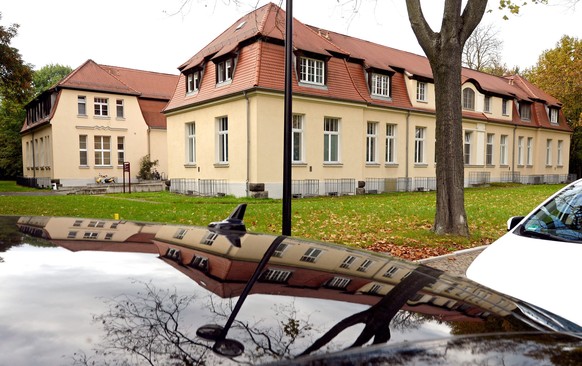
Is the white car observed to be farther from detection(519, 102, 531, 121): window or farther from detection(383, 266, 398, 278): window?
detection(519, 102, 531, 121): window

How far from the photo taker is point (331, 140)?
75.0 feet

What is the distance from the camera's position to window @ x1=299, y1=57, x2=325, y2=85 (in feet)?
70.0

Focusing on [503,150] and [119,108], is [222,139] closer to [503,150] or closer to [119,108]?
[119,108]

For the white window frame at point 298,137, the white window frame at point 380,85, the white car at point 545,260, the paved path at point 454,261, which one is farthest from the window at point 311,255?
the white window frame at point 380,85

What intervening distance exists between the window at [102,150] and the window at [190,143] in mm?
11993

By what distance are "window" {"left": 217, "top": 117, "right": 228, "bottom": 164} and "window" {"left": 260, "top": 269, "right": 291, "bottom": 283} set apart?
2047 cm

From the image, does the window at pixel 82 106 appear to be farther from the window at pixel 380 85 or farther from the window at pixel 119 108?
the window at pixel 380 85

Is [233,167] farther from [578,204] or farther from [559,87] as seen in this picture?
[559,87]

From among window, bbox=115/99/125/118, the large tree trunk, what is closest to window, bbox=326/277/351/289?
the large tree trunk

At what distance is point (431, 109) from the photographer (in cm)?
2788

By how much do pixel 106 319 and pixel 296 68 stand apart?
20434 millimetres

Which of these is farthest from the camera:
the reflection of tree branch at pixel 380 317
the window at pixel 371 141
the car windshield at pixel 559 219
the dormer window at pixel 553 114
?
the dormer window at pixel 553 114

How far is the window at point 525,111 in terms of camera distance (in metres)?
37.4

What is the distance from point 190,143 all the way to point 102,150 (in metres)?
12.1
